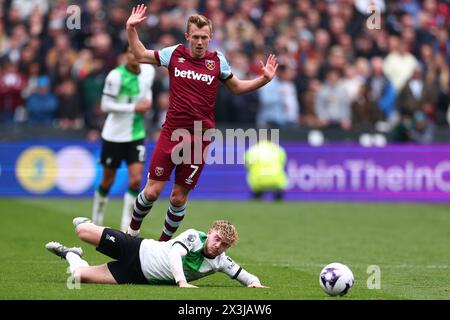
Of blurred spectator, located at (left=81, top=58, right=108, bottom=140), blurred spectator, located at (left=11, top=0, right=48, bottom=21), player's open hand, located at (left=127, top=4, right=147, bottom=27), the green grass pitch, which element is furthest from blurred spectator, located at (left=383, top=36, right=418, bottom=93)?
player's open hand, located at (left=127, top=4, right=147, bottom=27)

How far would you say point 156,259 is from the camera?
10852mm

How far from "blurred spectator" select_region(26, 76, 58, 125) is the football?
14.8 meters

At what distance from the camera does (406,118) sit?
24.9 m

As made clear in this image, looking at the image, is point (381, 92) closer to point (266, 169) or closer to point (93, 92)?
point (266, 169)

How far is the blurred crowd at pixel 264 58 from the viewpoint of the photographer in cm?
2444

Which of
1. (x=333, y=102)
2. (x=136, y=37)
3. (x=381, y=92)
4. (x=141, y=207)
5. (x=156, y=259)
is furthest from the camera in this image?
(x=381, y=92)

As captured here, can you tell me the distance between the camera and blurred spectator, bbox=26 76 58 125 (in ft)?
79.5

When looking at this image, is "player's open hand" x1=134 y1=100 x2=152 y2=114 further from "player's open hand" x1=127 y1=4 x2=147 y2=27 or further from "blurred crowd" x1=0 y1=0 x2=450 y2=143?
"blurred crowd" x1=0 y1=0 x2=450 y2=143

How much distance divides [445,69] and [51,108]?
9.82 m

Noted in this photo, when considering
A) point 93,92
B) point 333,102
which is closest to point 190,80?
point 93,92

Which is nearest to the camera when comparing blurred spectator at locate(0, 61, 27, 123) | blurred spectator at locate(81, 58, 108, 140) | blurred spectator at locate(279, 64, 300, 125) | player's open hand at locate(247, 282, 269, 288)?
player's open hand at locate(247, 282, 269, 288)

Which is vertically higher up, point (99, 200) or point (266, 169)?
point (266, 169)

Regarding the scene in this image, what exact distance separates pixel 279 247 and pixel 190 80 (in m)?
3.90
